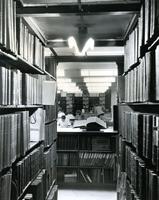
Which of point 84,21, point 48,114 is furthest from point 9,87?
point 48,114

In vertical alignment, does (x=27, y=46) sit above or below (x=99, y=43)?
below

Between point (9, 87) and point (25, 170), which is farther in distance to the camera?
point (25, 170)

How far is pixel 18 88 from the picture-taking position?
2389 mm

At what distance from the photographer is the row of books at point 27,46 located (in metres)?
2.47

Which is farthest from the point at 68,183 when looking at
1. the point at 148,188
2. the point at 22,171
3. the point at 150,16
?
the point at 150,16

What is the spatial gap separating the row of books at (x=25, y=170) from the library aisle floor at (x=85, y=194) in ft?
5.78

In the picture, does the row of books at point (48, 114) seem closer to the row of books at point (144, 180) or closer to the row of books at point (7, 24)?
the row of books at point (144, 180)

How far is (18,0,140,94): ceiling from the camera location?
2.54 metres

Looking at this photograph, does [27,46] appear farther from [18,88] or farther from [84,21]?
[84,21]

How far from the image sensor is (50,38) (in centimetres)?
407

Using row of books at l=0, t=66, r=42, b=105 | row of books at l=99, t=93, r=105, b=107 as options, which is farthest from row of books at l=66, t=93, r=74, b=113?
row of books at l=0, t=66, r=42, b=105

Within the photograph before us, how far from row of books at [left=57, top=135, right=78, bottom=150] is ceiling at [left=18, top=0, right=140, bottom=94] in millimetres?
1474

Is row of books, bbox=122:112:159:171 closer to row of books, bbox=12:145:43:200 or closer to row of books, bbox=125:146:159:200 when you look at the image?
row of books, bbox=125:146:159:200

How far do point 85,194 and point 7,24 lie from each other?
391cm
